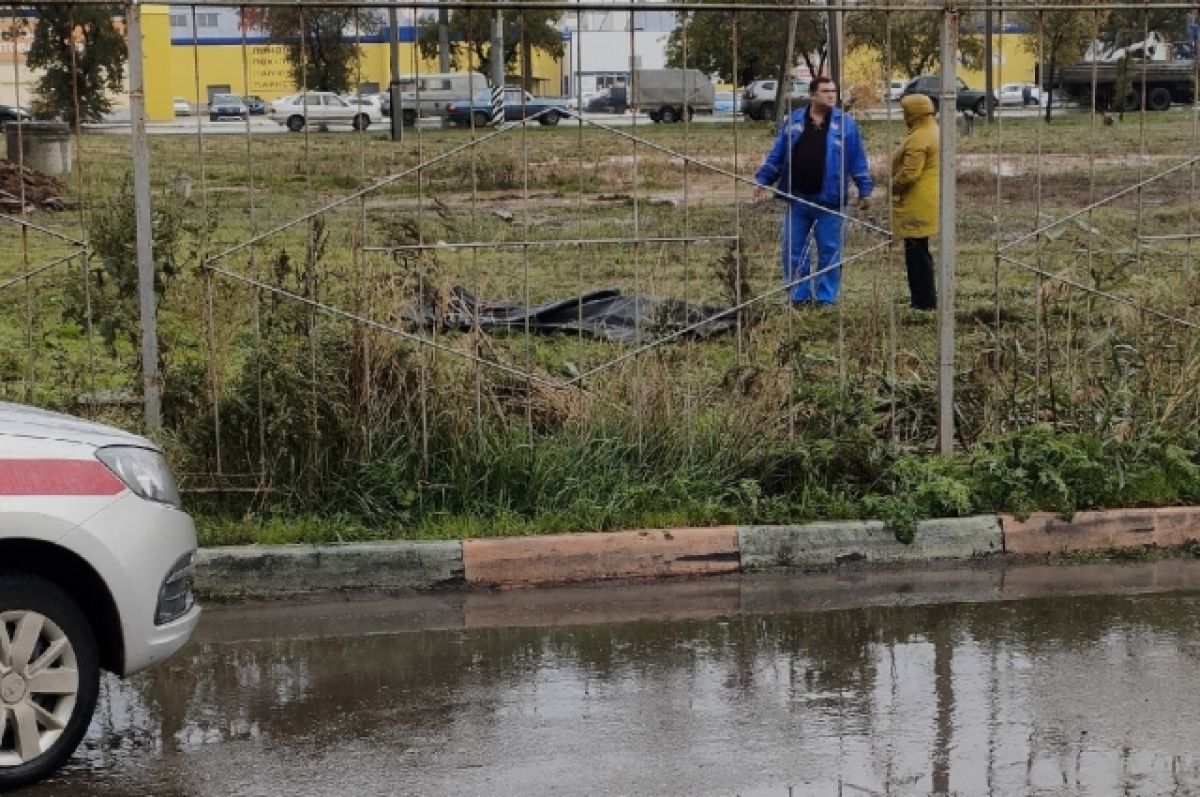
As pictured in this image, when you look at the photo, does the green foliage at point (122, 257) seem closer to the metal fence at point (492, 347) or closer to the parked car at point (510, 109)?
the metal fence at point (492, 347)

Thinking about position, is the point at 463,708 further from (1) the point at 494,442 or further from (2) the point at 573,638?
(1) the point at 494,442

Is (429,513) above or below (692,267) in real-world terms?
below

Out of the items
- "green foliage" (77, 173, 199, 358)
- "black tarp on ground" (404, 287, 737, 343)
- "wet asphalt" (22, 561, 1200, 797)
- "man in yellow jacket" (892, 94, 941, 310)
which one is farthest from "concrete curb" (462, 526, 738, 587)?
"man in yellow jacket" (892, 94, 941, 310)

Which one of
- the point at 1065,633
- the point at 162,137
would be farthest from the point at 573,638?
the point at 162,137

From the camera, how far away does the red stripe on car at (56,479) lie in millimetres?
5141

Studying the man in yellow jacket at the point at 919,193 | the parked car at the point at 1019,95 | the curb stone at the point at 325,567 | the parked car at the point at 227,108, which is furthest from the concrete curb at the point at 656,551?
the man in yellow jacket at the point at 919,193

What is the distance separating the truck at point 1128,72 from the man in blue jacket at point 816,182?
5.00 ft

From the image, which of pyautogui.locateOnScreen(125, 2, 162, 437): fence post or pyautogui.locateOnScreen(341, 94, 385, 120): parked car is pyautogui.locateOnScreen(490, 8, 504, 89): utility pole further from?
pyautogui.locateOnScreen(125, 2, 162, 437): fence post

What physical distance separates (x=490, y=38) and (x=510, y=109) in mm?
2803

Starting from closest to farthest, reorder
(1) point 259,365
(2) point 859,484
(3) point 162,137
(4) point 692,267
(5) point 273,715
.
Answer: (5) point 273,715, (1) point 259,365, (2) point 859,484, (3) point 162,137, (4) point 692,267

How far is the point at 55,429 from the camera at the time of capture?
215 inches

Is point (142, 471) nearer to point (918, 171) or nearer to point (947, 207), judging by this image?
point (947, 207)

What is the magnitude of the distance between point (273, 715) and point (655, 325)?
3.35 metres

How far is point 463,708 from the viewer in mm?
6047
